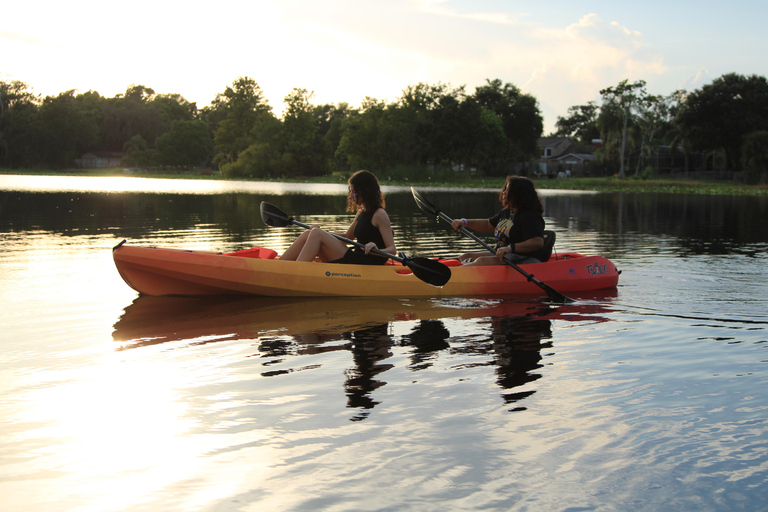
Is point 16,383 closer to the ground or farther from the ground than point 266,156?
closer to the ground

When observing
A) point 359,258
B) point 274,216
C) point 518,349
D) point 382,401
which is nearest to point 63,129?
point 274,216

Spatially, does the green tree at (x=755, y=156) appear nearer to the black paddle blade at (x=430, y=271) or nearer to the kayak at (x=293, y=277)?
the kayak at (x=293, y=277)

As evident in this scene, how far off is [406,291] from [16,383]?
4716 mm

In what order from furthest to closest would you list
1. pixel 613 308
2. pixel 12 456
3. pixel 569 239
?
pixel 569 239, pixel 613 308, pixel 12 456

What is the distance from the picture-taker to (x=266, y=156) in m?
83.2

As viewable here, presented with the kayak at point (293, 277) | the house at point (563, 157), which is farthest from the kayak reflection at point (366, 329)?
the house at point (563, 157)

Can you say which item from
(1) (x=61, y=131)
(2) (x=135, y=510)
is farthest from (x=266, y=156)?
(2) (x=135, y=510)

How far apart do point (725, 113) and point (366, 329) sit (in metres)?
55.6

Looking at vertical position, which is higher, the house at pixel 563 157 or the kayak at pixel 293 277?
the house at pixel 563 157

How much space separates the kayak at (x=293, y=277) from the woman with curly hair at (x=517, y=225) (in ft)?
0.53

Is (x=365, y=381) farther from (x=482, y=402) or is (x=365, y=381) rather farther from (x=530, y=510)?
(x=530, y=510)

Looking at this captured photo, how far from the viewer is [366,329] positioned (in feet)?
23.1

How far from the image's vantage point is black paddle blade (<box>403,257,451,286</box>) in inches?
319

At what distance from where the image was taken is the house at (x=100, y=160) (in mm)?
108350
